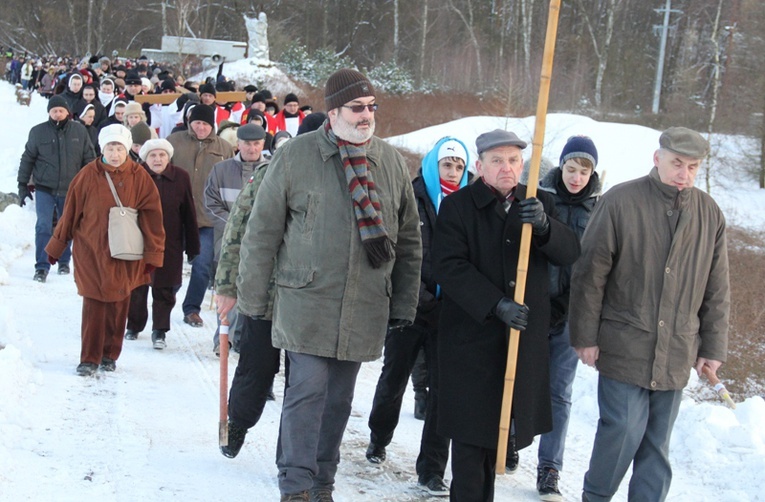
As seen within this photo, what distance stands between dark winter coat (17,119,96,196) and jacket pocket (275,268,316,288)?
7.13 meters

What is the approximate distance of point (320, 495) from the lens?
478 cm

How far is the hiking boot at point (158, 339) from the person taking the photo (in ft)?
→ 27.2

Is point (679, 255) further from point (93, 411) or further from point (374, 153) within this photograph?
point (93, 411)

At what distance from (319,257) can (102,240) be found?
120 inches

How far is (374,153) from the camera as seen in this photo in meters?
4.69

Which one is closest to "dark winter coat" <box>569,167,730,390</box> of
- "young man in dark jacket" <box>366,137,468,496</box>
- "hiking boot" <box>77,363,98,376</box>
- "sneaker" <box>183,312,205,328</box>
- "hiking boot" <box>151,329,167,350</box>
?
"young man in dark jacket" <box>366,137,468,496</box>

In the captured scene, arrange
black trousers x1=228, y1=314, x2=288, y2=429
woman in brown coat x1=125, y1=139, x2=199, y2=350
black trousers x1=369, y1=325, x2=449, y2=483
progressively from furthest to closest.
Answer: woman in brown coat x1=125, y1=139, x2=199, y2=350 < black trousers x1=369, y1=325, x2=449, y2=483 < black trousers x1=228, y1=314, x2=288, y2=429

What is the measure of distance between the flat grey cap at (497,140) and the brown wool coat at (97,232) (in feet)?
11.5

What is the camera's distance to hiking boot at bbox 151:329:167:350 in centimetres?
830

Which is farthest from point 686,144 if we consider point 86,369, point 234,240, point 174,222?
point 174,222

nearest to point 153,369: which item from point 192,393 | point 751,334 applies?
point 192,393

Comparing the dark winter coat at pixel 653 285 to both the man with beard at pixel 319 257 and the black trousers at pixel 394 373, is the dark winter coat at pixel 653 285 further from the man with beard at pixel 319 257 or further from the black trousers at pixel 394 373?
the black trousers at pixel 394 373

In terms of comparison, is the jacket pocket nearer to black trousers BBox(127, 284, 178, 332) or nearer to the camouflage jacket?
the camouflage jacket

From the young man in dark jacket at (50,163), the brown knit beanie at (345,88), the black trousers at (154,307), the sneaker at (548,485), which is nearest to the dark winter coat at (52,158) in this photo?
the young man in dark jacket at (50,163)
